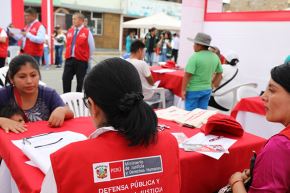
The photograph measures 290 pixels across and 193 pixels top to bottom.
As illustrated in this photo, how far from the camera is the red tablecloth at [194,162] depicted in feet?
4.78

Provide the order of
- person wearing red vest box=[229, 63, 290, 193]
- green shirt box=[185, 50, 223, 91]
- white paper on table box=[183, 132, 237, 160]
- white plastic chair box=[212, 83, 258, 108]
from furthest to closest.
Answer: white plastic chair box=[212, 83, 258, 108], green shirt box=[185, 50, 223, 91], white paper on table box=[183, 132, 237, 160], person wearing red vest box=[229, 63, 290, 193]

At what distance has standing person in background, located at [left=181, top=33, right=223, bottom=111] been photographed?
3.83 meters

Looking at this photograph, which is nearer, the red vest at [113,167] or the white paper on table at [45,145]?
the red vest at [113,167]

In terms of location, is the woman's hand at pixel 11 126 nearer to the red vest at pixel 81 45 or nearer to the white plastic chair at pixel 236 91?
the white plastic chair at pixel 236 91

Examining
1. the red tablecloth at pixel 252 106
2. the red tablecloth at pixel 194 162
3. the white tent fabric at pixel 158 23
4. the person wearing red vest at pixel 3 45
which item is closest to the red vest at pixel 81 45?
the person wearing red vest at pixel 3 45

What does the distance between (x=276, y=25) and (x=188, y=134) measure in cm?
434

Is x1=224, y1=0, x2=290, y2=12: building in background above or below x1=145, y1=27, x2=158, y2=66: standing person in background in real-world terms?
above

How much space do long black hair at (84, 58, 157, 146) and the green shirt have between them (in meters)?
A: 2.81

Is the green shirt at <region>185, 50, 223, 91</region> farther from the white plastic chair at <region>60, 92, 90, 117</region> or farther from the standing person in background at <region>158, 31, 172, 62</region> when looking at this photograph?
the standing person in background at <region>158, 31, 172, 62</region>

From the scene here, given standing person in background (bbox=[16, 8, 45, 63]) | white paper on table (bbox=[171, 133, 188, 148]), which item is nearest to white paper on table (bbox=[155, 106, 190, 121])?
white paper on table (bbox=[171, 133, 188, 148])

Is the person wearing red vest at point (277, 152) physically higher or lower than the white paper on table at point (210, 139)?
higher

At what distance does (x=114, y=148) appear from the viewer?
1.06 meters

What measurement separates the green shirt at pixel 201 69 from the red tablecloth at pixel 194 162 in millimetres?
1930

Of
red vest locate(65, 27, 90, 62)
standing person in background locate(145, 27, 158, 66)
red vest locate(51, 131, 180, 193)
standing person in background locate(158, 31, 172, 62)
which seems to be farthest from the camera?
standing person in background locate(158, 31, 172, 62)
